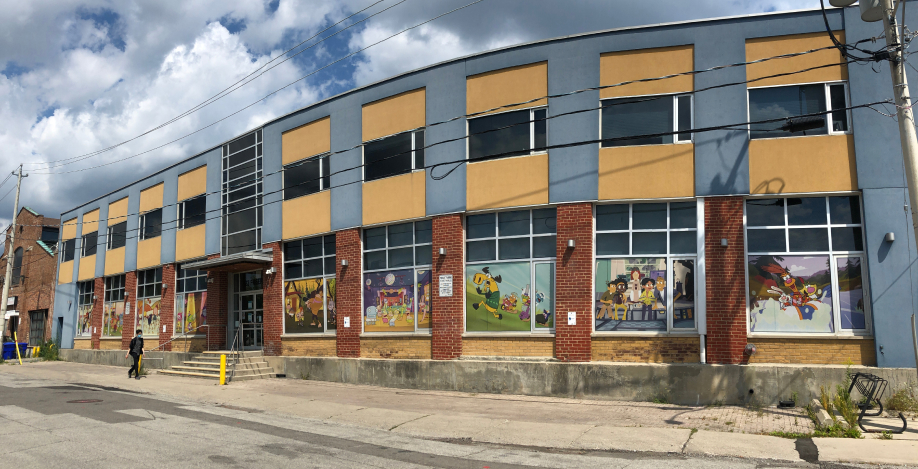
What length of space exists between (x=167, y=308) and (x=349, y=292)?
37.0 ft

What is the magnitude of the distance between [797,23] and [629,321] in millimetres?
7497

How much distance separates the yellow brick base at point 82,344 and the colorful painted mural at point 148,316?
17.5 feet

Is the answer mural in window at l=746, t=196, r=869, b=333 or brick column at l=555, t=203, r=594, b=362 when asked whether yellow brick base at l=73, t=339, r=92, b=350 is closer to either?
brick column at l=555, t=203, r=594, b=362

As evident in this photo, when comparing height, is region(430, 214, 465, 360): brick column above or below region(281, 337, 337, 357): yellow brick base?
above

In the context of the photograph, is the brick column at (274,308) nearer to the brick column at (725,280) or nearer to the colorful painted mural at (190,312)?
the colorful painted mural at (190,312)

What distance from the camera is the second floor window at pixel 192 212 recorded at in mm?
24547

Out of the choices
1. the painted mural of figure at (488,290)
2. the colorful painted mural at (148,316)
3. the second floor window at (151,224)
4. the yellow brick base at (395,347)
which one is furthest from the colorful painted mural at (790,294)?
the second floor window at (151,224)

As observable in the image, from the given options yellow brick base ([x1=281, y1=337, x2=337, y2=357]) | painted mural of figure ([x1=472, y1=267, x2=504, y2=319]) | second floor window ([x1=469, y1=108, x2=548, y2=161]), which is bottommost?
yellow brick base ([x1=281, y1=337, x2=337, y2=357])

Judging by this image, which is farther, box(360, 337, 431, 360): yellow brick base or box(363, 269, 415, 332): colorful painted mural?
box(363, 269, 415, 332): colorful painted mural

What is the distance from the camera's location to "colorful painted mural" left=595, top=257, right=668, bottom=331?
14.1 metres

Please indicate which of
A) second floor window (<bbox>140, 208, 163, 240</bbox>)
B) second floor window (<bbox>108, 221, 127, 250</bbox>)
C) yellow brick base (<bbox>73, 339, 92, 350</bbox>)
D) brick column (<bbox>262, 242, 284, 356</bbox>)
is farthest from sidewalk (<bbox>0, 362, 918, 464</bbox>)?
yellow brick base (<bbox>73, 339, 92, 350</bbox>)

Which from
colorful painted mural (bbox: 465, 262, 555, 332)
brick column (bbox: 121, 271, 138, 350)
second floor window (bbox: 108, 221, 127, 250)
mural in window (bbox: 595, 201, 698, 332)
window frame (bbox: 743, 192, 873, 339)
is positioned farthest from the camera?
second floor window (bbox: 108, 221, 127, 250)

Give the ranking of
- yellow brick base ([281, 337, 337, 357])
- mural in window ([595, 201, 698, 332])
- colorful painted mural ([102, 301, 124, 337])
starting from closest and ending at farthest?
mural in window ([595, 201, 698, 332]) → yellow brick base ([281, 337, 337, 357]) → colorful painted mural ([102, 301, 124, 337])

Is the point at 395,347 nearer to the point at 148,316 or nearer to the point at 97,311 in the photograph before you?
the point at 148,316
